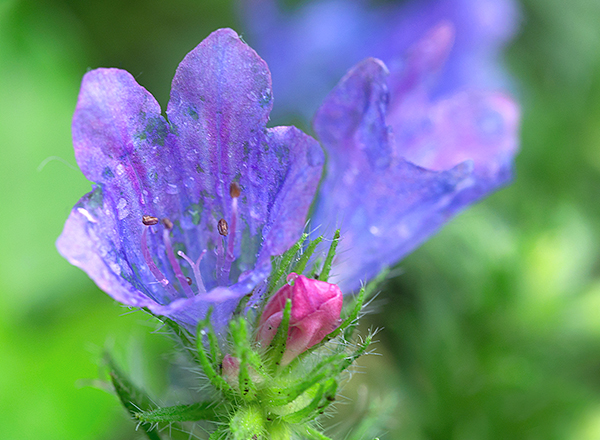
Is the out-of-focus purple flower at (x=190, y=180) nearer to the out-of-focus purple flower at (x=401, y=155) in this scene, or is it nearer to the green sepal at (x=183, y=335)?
the green sepal at (x=183, y=335)

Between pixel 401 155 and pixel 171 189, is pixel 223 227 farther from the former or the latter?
pixel 401 155

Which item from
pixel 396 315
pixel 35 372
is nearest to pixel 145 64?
pixel 35 372

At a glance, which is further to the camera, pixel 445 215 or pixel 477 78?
pixel 477 78

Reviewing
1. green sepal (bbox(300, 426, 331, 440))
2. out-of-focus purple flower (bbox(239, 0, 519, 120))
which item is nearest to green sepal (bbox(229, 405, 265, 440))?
green sepal (bbox(300, 426, 331, 440))

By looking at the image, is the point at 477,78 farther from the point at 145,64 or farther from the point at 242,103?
the point at 242,103

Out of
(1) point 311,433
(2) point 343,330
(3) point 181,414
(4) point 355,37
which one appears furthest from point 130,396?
(4) point 355,37

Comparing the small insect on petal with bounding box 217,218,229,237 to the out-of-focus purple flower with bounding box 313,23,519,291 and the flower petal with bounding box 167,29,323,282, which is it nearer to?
the flower petal with bounding box 167,29,323,282
